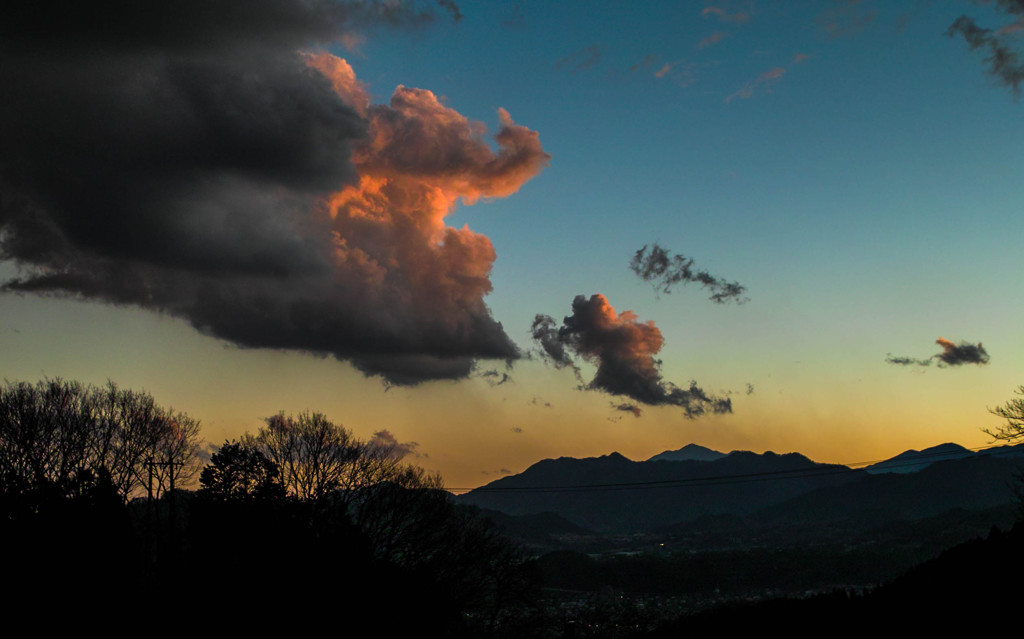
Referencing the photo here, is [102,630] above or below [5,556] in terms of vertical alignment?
below

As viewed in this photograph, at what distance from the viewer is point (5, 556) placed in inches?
1699

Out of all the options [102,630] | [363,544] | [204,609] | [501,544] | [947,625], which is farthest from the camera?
[501,544]

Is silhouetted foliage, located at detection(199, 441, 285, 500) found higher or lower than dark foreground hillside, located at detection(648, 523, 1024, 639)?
higher

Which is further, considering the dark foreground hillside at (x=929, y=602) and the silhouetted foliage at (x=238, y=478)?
the silhouetted foliage at (x=238, y=478)

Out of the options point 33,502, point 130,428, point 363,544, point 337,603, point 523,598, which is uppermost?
point 130,428

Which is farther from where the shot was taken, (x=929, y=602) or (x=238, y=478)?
(x=238, y=478)

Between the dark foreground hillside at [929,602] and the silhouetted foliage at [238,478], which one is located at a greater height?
the silhouetted foliage at [238,478]

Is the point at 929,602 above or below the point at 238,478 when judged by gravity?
below

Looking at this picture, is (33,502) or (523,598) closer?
(33,502)

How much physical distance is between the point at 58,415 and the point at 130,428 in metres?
5.74

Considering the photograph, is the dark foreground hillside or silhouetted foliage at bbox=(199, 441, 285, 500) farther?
silhouetted foliage at bbox=(199, 441, 285, 500)

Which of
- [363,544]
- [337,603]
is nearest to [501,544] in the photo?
[363,544]

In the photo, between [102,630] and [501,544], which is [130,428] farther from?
[501,544]

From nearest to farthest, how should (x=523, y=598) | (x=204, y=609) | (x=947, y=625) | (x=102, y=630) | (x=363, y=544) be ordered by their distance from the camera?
(x=947, y=625)
(x=102, y=630)
(x=204, y=609)
(x=363, y=544)
(x=523, y=598)
